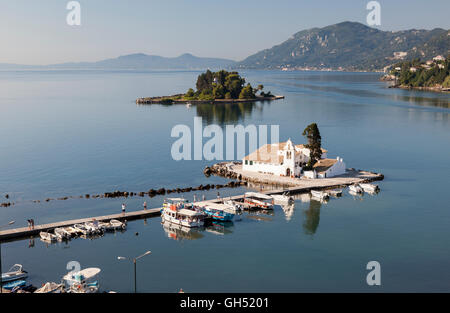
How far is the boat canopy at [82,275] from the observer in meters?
38.6

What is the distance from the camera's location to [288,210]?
202 feet

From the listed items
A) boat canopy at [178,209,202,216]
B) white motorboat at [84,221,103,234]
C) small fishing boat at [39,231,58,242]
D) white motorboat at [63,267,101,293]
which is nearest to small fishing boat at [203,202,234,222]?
boat canopy at [178,209,202,216]

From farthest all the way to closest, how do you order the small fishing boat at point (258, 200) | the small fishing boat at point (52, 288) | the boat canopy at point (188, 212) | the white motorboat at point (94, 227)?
the small fishing boat at point (258, 200), the boat canopy at point (188, 212), the white motorboat at point (94, 227), the small fishing boat at point (52, 288)

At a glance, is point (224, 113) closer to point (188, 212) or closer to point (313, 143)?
point (313, 143)

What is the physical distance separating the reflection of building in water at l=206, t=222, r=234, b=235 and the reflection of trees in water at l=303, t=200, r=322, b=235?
28.6 ft

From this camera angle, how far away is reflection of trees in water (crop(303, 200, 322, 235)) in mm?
54750

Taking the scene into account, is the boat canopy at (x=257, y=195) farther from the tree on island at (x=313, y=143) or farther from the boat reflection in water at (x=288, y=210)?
the tree on island at (x=313, y=143)

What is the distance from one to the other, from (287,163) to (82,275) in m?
42.6

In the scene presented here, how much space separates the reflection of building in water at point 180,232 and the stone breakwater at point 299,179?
1993cm

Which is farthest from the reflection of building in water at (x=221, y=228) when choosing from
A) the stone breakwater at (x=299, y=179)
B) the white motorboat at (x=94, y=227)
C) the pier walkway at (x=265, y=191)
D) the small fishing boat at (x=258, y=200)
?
the stone breakwater at (x=299, y=179)

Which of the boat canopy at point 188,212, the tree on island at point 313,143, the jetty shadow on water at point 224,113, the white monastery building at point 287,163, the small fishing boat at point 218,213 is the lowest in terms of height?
the small fishing boat at point 218,213

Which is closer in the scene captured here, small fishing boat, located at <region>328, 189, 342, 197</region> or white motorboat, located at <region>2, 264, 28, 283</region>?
white motorboat, located at <region>2, 264, 28, 283</region>

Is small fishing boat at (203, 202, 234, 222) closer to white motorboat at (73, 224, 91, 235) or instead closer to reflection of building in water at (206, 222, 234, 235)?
reflection of building in water at (206, 222, 234, 235)

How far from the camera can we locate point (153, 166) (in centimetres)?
8744
